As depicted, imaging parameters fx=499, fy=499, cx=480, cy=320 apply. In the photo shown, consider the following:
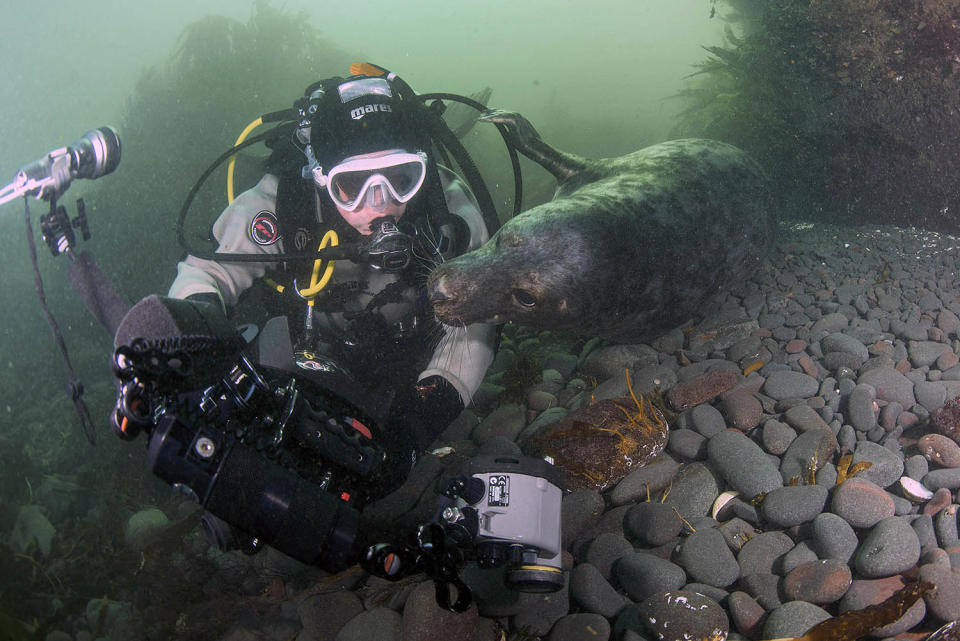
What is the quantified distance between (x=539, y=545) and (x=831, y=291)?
3618 mm

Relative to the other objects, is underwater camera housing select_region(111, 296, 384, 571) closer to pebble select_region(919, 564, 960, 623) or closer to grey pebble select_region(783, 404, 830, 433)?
pebble select_region(919, 564, 960, 623)

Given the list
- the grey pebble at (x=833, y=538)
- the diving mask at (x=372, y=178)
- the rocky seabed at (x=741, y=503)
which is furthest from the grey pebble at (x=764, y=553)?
the diving mask at (x=372, y=178)

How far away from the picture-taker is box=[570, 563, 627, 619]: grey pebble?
2084 mm

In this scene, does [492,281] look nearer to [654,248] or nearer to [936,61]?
[654,248]

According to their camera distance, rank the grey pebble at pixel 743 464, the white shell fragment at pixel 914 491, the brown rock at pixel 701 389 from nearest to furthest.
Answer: the white shell fragment at pixel 914 491, the grey pebble at pixel 743 464, the brown rock at pixel 701 389

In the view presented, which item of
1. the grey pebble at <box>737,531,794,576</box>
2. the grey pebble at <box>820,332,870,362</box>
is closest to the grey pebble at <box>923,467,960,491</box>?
the grey pebble at <box>737,531,794,576</box>

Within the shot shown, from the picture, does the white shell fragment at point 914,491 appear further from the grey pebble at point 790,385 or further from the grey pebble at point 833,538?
the grey pebble at point 790,385

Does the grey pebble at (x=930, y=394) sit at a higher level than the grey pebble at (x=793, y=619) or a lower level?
higher

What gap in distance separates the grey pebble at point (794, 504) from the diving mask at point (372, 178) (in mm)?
2840

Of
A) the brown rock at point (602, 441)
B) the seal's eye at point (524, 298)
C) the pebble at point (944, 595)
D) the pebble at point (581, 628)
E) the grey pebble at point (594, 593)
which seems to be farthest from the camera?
the seal's eye at point (524, 298)

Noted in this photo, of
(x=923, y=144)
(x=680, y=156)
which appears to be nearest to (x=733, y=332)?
(x=680, y=156)

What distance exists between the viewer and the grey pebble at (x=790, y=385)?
2.96 meters

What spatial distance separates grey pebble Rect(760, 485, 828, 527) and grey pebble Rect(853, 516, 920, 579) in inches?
8.6

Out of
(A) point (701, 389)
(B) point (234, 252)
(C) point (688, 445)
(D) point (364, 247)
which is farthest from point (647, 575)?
(B) point (234, 252)
